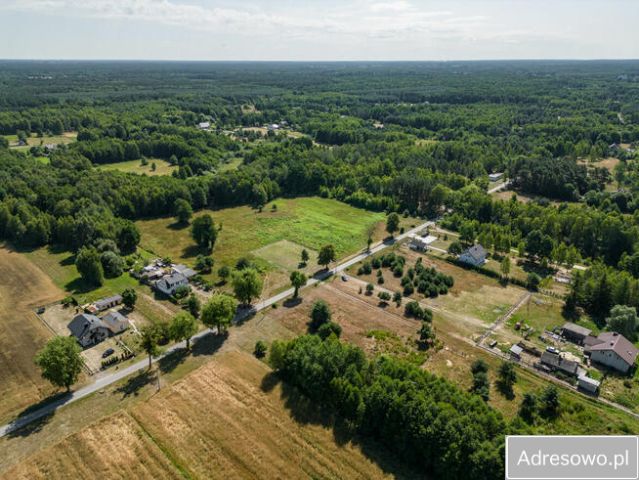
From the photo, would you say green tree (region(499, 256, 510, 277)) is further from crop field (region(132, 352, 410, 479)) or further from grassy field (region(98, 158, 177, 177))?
grassy field (region(98, 158, 177, 177))

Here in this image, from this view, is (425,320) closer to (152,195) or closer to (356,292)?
(356,292)

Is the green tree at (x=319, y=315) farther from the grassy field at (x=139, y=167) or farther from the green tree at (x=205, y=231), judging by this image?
the grassy field at (x=139, y=167)

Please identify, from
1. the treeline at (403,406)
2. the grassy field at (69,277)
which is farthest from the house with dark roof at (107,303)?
the treeline at (403,406)

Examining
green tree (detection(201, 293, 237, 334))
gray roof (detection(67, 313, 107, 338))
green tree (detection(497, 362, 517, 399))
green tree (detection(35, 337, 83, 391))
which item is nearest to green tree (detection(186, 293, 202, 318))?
green tree (detection(201, 293, 237, 334))

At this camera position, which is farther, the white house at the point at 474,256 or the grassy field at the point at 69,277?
the white house at the point at 474,256

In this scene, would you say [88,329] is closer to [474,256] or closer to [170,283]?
[170,283]
